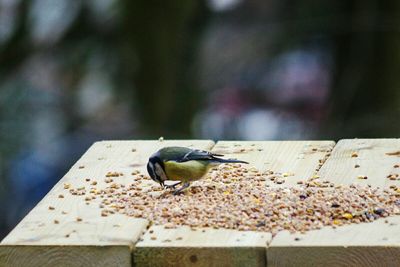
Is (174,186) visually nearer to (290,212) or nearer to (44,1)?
(290,212)

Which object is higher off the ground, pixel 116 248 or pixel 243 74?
pixel 116 248

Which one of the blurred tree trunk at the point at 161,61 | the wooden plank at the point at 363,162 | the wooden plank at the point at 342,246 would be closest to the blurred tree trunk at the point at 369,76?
the blurred tree trunk at the point at 161,61

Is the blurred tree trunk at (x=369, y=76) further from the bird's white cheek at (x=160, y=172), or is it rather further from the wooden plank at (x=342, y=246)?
the wooden plank at (x=342, y=246)

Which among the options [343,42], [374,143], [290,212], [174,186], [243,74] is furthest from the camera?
[243,74]

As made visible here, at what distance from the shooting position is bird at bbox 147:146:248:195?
13.2 ft

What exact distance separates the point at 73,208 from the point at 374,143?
135 cm

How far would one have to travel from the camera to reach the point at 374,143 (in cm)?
463

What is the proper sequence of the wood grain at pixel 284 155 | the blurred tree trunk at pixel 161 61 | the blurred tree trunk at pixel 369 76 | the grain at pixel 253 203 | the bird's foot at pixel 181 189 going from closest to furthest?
the grain at pixel 253 203 → the bird's foot at pixel 181 189 → the wood grain at pixel 284 155 → the blurred tree trunk at pixel 369 76 → the blurred tree trunk at pixel 161 61

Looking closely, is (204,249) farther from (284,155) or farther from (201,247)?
(284,155)

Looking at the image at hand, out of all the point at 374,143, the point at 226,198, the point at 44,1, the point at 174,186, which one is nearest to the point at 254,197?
the point at 226,198

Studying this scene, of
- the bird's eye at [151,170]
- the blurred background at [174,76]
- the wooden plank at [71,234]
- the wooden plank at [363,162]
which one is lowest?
the blurred background at [174,76]

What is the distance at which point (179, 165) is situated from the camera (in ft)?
13.4

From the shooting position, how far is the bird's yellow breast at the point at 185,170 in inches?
159

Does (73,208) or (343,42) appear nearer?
(73,208)
